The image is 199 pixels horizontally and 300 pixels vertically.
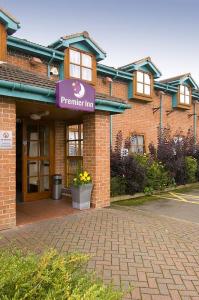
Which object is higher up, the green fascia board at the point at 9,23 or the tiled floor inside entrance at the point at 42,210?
the green fascia board at the point at 9,23

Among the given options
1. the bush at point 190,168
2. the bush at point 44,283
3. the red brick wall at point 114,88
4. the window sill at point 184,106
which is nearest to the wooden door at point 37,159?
the red brick wall at point 114,88

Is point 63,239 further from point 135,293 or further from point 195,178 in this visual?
point 195,178

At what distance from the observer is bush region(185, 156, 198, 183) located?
1317 cm

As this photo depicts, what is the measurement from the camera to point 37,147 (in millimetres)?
9477

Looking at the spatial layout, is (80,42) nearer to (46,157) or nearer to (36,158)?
(46,157)

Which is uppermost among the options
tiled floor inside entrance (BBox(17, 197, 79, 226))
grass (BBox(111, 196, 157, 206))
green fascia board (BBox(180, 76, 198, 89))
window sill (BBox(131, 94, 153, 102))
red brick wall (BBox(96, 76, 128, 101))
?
green fascia board (BBox(180, 76, 198, 89))

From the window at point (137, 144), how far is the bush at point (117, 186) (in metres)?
3.51

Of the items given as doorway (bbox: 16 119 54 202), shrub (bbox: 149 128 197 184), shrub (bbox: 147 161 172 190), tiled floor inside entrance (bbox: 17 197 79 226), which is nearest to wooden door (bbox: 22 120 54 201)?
doorway (bbox: 16 119 54 202)

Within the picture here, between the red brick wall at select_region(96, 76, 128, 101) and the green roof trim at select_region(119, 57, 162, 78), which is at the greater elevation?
the green roof trim at select_region(119, 57, 162, 78)

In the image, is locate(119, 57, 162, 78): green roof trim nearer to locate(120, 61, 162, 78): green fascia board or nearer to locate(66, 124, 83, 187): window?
locate(120, 61, 162, 78): green fascia board

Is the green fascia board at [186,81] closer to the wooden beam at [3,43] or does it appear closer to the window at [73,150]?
the window at [73,150]

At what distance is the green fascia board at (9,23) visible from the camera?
8.49m

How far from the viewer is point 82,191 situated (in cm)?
770

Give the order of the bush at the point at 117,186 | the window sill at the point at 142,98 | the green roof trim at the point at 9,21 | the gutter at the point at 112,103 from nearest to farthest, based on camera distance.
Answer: the gutter at the point at 112,103 → the green roof trim at the point at 9,21 → the bush at the point at 117,186 → the window sill at the point at 142,98
